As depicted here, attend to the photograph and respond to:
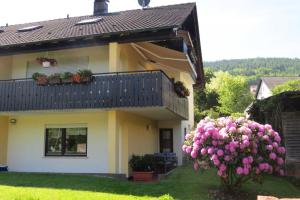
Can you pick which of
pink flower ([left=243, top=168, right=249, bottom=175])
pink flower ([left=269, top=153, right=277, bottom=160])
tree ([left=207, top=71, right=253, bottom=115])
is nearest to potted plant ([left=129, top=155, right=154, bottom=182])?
pink flower ([left=243, top=168, right=249, bottom=175])

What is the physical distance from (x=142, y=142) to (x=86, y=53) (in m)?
6.29

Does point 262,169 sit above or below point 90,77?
below

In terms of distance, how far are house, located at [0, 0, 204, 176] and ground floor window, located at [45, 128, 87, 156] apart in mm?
50

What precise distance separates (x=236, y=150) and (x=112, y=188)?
15.1 ft

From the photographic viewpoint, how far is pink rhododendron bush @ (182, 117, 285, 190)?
38.5ft

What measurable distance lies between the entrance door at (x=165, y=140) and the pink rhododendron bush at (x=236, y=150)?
12.5 metres

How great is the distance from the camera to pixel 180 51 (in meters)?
19.0

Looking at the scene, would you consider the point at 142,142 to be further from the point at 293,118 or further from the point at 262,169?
the point at 262,169

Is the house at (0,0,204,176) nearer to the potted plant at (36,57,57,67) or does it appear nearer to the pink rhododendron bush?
the potted plant at (36,57,57,67)

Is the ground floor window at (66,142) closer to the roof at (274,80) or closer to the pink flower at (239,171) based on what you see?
the pink flower at (239,171)

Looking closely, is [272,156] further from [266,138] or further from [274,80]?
[274,80]

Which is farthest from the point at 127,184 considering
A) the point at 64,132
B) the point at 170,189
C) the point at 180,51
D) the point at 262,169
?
the point at 180,51

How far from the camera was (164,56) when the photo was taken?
20297 millimetres

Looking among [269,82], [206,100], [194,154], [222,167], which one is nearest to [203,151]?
[194,154]
